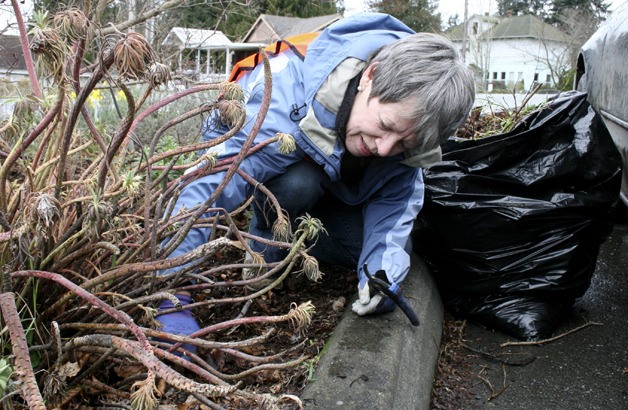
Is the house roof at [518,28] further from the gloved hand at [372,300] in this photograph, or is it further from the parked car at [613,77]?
the gloved hand at [372,300]

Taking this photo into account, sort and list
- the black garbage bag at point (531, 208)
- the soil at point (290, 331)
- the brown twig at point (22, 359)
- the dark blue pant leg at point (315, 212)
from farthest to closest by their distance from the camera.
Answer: the black garbage bag at point (531, 208) < the dark blue pant leg at point (315, 212) < the soil at point (290, 331) < the brown twig at point (22, 359)

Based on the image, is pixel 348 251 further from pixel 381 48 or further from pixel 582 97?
pixel 582 97

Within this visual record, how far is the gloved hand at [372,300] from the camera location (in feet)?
6.56

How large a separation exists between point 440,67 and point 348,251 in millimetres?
1054

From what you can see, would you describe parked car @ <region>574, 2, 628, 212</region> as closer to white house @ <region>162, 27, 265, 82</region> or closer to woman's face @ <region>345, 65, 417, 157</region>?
woman's face @ <region>345, 65, 417, 157</region>

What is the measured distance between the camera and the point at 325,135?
197 centimetres

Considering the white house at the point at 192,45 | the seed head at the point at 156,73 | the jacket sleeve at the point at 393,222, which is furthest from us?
the white house at the point at 192,45

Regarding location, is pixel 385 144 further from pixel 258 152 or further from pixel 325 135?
pixel 258 152

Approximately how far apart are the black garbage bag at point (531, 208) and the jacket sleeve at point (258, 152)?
0.76 metres

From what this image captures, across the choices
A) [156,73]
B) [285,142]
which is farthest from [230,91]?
[156,73]

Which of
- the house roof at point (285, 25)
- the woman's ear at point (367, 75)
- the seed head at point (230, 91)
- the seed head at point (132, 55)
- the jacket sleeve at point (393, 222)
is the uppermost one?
the seed head at point (132, 55)

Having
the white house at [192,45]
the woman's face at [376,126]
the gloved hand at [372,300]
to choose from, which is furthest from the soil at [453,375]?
the white house at [192,45]

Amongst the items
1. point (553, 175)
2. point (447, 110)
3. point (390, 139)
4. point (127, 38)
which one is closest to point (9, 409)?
point (127, 38)

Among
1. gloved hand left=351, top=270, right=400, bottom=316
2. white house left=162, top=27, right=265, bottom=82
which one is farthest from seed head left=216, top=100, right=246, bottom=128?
white house left=162, top=27, right=265, bottom=82
